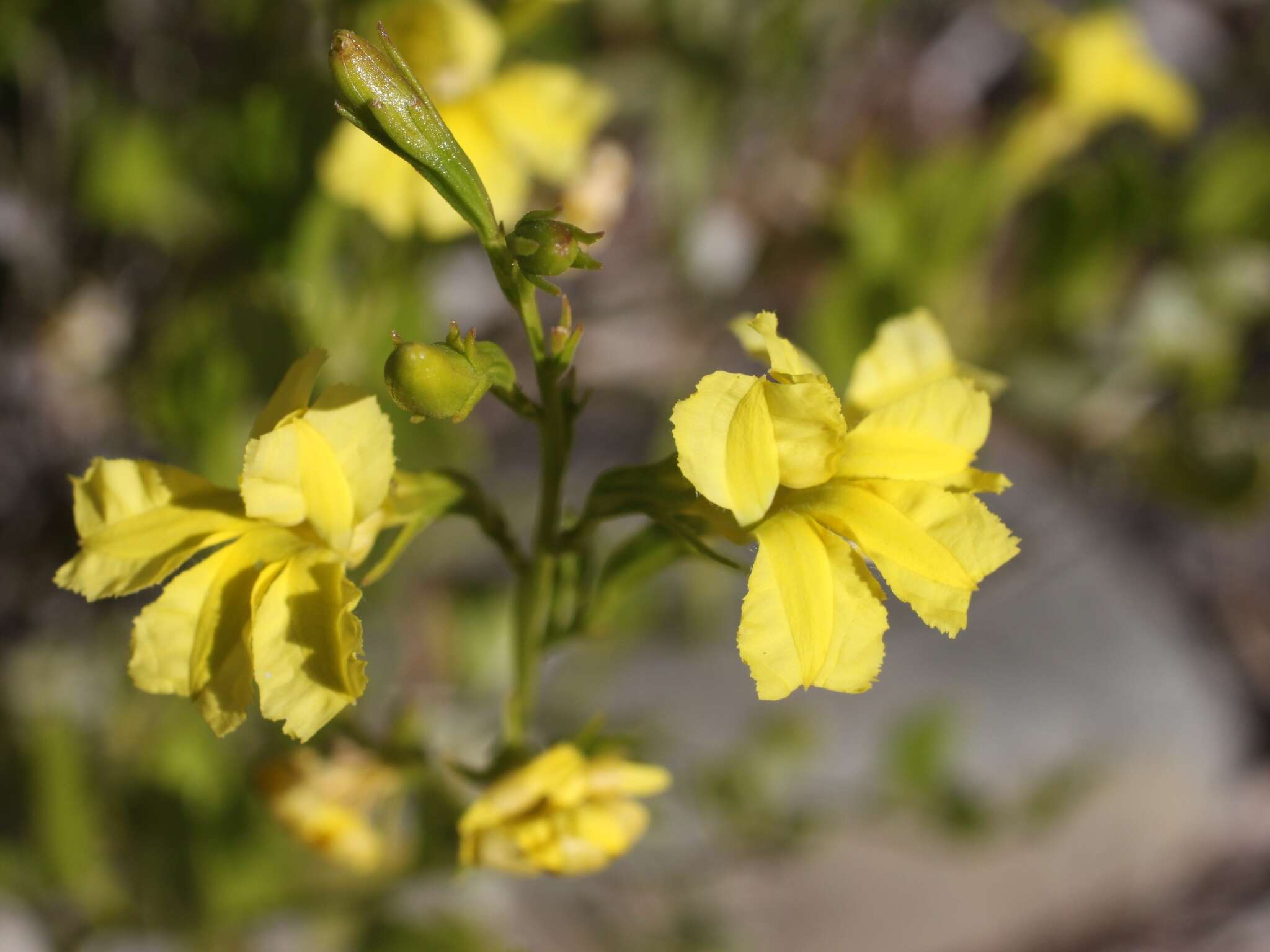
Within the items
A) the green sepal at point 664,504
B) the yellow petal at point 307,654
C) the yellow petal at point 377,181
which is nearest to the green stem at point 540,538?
the green sepal at point 664,504

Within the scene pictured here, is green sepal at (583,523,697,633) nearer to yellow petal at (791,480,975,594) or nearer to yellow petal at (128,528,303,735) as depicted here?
yellow petal at (791,480,975,594)

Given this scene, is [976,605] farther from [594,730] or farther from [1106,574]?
[594,730]

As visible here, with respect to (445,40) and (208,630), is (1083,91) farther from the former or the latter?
(208,630)

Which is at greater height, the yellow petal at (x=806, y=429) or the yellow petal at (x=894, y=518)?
the yellow petal at (x=806, y=429)

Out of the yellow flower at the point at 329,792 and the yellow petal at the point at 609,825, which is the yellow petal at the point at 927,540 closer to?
the yellow petal at the point at 609,825

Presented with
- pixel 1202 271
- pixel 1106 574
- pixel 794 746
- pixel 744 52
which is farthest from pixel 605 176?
pixel 1106 574

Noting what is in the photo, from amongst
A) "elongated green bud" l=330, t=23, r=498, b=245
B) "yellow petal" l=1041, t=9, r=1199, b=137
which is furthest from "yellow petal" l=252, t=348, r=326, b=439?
"yellow petal" l=1041, t=9, r=1199, b=137

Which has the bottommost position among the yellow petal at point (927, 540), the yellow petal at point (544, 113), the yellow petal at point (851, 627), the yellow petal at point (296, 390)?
the yellow petal at point (851, 627)
